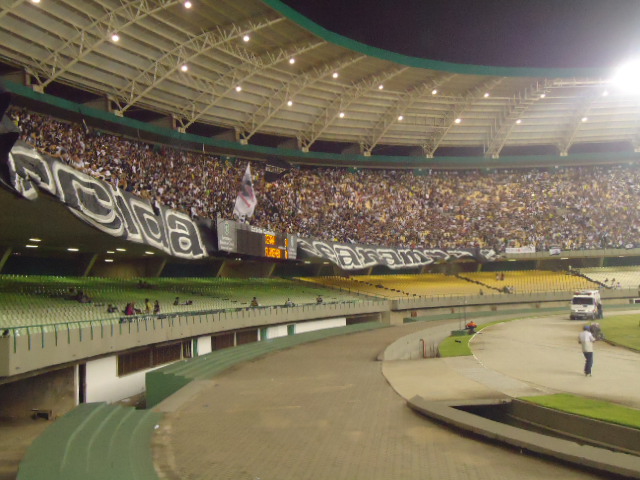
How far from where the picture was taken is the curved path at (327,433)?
969cm

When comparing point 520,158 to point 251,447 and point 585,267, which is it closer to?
point 585,267

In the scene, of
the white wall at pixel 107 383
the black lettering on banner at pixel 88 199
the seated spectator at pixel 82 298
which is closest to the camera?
the black lettering on banner at pixel 88 199

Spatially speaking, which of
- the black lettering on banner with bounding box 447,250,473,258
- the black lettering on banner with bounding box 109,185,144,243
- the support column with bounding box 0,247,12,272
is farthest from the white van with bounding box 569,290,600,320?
the support column with bounding box 0,247,12,272

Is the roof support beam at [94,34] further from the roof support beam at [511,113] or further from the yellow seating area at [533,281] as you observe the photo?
the yellow seating area at [533,281]

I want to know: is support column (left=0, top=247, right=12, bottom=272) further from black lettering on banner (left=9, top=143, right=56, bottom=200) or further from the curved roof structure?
black lettering on banner (left=9, top=143, right=56, bottom=200)

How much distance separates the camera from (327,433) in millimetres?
12086

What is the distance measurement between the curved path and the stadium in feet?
0.27

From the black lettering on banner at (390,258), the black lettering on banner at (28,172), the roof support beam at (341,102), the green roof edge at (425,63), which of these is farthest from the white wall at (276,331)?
the black lettering on banner at (28,172)

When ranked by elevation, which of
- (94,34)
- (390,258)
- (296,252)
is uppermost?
(94,34)

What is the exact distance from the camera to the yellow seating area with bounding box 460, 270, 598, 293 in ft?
189

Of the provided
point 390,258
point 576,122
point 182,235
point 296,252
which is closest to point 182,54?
point 182,235

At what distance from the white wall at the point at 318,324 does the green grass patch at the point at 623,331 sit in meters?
17.6

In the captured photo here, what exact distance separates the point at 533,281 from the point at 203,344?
134ft

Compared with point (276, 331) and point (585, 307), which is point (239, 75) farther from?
point (585, 307)
